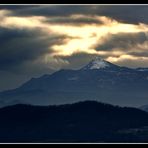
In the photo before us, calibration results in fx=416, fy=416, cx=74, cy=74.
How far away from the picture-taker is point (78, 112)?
70.2m

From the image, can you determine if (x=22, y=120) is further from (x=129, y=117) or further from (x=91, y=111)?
(x=129, y=117)
